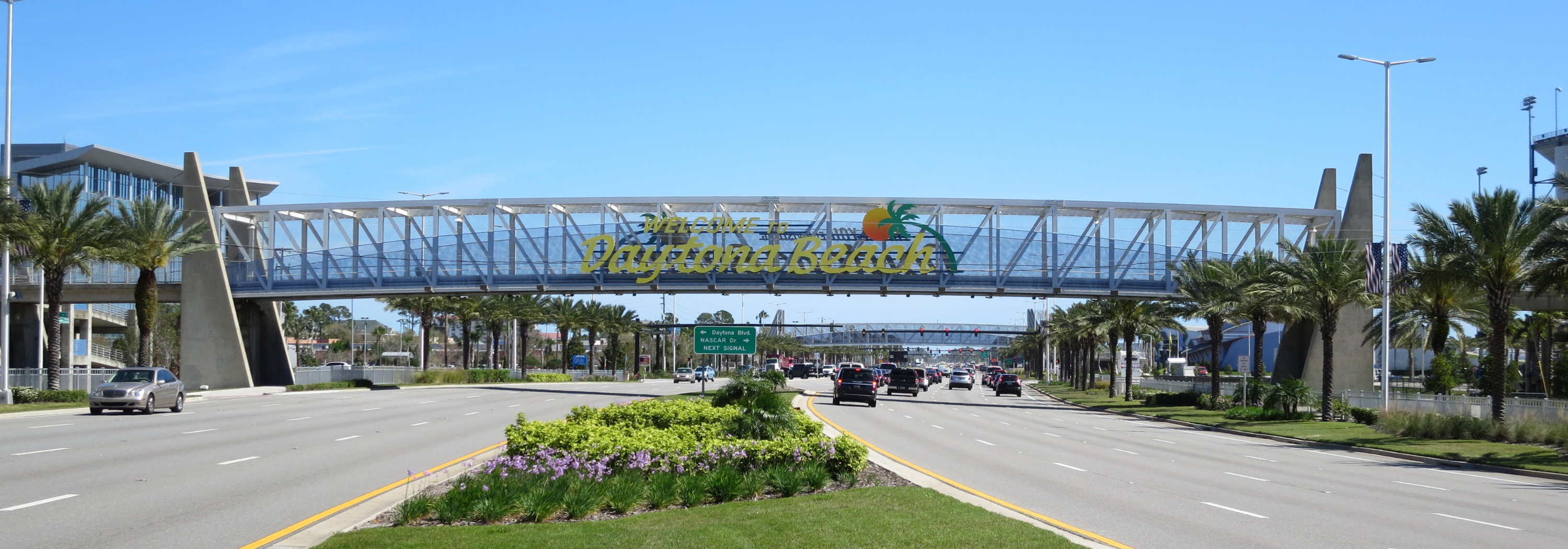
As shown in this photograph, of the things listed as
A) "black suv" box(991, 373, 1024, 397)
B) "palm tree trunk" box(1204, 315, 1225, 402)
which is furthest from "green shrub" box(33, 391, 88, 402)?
"black suv" box(991, 373, 1024, 397)

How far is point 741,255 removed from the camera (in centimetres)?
5441

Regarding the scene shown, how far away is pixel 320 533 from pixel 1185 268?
154ft

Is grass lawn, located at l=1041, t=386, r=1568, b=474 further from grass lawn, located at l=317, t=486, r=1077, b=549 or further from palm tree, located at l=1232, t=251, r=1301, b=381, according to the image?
grass lawn, located at l=317, t=486, r=1077, b=549

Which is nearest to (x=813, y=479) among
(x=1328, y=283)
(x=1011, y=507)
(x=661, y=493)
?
(x=661, y=493)

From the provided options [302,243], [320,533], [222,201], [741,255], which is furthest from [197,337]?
[320,533]

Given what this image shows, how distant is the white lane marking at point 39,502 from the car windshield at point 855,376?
39564 millimetres

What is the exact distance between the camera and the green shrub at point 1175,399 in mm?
55906

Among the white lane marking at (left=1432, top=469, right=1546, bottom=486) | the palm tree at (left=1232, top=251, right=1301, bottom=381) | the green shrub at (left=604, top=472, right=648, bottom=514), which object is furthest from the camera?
the palm tree at (left=1232, top=251, right=1301, bottom=381)

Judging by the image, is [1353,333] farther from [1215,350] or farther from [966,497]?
[966,497]

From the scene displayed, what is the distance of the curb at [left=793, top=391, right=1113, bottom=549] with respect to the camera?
1131 cm

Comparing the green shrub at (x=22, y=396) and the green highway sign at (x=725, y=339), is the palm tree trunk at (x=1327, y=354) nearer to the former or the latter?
the green highway sign at (x=725, y=339)

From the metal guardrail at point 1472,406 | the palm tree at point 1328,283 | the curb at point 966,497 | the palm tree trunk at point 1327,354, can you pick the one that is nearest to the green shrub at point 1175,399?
the palm tree trunk at point 1327,354

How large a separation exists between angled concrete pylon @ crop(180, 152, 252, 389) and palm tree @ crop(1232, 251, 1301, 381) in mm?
44655

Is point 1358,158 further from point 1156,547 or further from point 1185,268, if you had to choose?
point 1156,547
